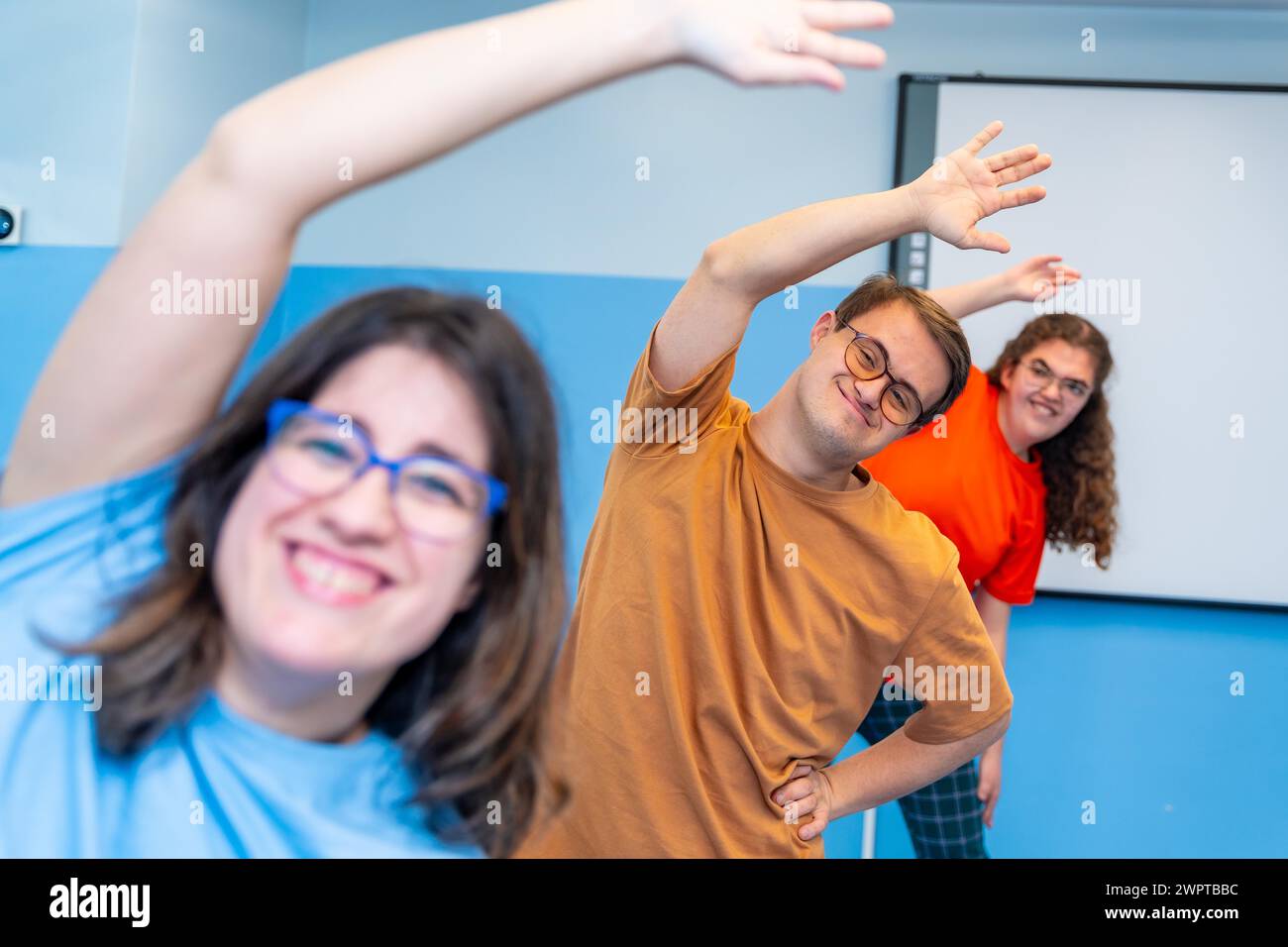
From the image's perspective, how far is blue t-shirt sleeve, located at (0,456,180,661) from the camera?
0.82 m

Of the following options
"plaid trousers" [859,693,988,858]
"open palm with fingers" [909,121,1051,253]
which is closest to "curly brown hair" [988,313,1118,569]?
"plaid trousers" [859,693,988,858]

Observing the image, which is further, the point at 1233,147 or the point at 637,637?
the point at 1233,147

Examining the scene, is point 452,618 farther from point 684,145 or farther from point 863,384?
point 684,145

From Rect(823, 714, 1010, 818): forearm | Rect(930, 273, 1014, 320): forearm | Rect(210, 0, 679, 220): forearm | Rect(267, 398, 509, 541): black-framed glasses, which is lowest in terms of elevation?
Rect(823, 714, 1010, 818): forearm

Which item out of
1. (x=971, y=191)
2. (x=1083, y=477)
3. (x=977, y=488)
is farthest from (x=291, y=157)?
(x=1083, y=477)

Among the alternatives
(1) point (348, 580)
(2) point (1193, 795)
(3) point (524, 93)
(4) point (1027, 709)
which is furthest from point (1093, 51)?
(1) point (348, 580)

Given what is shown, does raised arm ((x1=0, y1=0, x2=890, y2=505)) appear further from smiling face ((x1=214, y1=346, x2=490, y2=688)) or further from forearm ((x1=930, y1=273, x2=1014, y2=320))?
forearm ((x1=930, y1=273, x2=1014, y2=320))

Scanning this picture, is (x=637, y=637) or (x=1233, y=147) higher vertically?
(x=1233, y=147)

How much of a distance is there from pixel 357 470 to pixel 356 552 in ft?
0.20

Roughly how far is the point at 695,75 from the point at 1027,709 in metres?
1.71

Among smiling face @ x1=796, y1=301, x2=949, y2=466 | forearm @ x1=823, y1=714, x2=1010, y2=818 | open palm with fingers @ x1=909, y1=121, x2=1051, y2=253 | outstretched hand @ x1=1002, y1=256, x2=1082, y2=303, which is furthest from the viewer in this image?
outstretched hand @ x1=1002, y1=256, x2=1082, y2=303

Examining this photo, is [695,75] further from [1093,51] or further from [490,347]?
[490,347]

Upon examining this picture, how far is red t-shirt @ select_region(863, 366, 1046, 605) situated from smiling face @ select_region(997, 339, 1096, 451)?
46 mm

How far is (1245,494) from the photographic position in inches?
98.0
